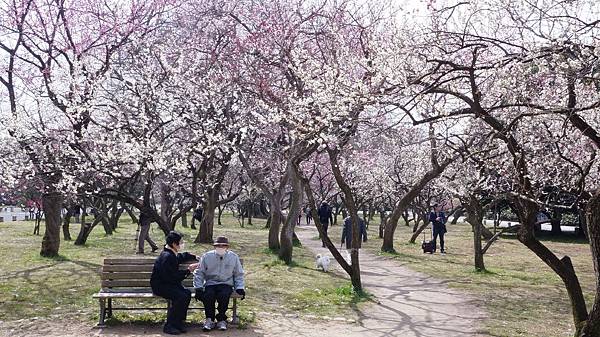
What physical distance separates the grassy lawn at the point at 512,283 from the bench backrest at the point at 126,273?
4.53m

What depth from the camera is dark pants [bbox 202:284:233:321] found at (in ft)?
23.7

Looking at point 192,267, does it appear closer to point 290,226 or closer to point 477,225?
point 290,226

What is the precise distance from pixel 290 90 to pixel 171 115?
10.4ft

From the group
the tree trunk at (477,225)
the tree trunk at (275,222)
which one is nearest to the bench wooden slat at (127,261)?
the tree trunk at (477,225)

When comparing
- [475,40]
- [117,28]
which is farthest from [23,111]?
[475,40]

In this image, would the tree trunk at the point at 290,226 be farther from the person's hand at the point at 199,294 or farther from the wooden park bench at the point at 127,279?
the person's hand at the point at 199,294

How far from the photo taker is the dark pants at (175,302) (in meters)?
6.96

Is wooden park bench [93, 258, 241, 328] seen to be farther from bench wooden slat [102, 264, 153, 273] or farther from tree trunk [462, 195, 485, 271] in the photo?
tree trunk [462, 195, 485, 271]

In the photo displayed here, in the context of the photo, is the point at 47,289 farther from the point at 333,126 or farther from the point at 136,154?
the point at 333,126

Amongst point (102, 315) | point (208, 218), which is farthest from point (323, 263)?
point (208, 218)

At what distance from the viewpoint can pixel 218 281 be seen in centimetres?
742

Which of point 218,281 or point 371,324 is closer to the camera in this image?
point 218,281

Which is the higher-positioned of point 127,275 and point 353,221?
point 353,221

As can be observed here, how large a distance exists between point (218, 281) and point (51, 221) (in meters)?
8.86
